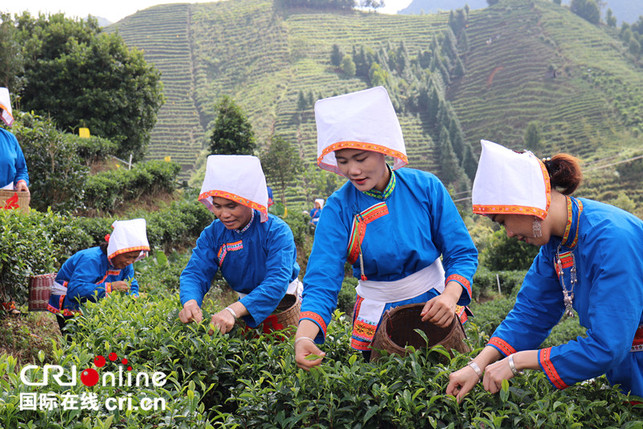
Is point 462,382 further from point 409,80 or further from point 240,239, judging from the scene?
point 409,80

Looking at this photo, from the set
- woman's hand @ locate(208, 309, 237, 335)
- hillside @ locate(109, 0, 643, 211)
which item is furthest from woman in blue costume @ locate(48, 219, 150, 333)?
hillside @ locate(109, 0, 643, 211)

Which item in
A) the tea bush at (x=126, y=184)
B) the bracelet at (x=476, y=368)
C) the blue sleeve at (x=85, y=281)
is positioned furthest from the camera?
the tea bush at (x=126, y=184)

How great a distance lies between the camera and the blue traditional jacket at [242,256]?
10.3 ft

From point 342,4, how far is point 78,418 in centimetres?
10257

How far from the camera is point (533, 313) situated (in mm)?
2215

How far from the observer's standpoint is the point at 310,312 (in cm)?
225

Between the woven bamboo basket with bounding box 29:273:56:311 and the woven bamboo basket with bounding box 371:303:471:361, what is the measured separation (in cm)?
365

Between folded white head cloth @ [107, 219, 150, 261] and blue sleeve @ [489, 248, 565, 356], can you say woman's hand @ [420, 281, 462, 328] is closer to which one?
blue sleeve @ [489, 248, 565, 356]

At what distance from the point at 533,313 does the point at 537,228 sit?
0.48 m

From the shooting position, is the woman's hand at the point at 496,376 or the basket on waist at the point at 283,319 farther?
the basket on waist at the point at 283,319

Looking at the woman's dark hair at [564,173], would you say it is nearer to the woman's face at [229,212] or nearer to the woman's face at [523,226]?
the woman's face at [523,226]

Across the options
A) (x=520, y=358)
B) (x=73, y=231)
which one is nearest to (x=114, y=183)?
(x=73, y=231)

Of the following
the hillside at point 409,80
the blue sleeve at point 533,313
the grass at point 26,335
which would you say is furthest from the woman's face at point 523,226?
the hillside at point 409,80

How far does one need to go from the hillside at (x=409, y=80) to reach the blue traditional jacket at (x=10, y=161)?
36880 millimetres
